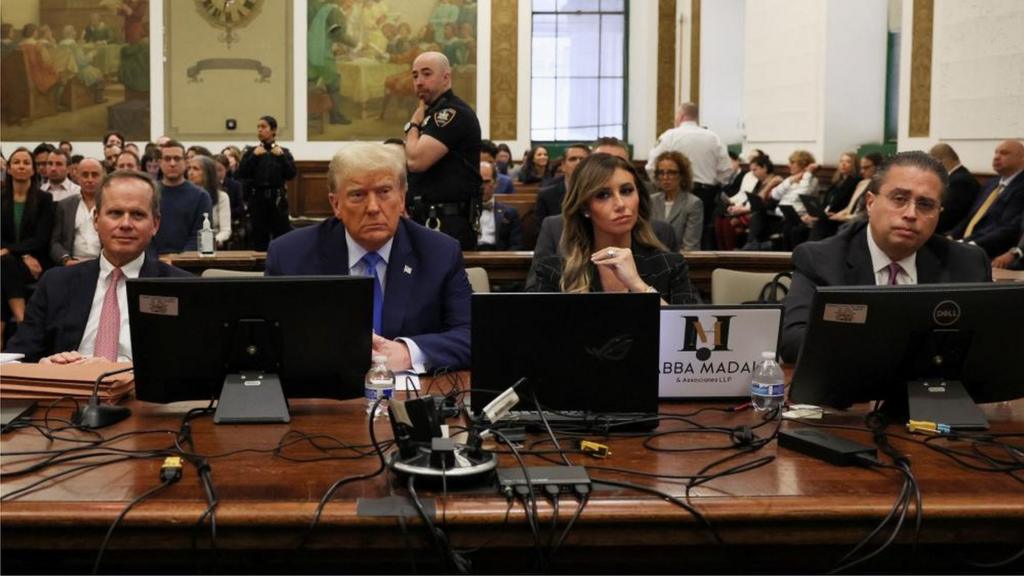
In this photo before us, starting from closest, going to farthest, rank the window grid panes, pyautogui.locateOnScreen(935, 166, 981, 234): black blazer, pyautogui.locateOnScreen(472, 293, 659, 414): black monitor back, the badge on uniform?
1. pyautogui.locateOnScreen(472, 293, 659, 414): black monitor back
2. the badge on uniform
3. pyautogui.locateOnScreen(935, 166, 981, 234): black blazer
4. the window grid panes

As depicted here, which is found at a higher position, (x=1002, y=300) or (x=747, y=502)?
(x=1002, y=300)

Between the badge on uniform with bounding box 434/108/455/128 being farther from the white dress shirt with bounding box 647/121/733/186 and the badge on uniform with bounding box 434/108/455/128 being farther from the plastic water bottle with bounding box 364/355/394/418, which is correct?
the white dress shirt with bounding box 647/121/733/186

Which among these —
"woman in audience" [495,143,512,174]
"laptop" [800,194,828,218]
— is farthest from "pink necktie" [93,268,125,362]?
"woman in audience" [495,143,512,174]

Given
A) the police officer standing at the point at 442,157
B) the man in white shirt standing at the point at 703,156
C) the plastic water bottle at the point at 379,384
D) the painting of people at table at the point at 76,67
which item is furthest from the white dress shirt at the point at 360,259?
the painting of people at table at the point at 76,67

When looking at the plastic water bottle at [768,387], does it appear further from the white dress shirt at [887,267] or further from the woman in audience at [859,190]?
the woman in audience at [859,190]

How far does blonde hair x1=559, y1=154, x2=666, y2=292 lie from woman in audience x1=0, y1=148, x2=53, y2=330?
17.8ft

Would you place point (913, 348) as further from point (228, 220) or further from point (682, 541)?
point (228, 220)

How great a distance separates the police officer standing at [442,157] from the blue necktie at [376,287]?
2870 millimetres

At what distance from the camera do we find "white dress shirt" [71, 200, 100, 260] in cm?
884

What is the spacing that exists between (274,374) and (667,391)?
943 mm

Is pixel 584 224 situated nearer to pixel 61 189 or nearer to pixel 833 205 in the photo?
pixel 833 205

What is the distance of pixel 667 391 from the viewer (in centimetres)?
298

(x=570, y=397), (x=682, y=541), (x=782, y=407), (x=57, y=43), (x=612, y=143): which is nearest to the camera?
(x=682, y=541)

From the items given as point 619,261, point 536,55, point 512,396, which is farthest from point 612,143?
point 536,55
